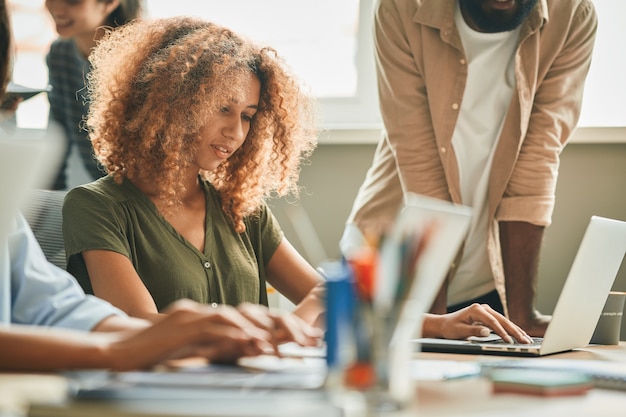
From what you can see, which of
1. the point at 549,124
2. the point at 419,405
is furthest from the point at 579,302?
the point at 549,124

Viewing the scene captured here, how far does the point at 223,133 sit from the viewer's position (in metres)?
1.81

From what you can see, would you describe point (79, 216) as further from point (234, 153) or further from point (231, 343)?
point (231, 343)

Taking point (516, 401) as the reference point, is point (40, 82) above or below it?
below

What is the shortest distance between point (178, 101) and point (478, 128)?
31.7 inches

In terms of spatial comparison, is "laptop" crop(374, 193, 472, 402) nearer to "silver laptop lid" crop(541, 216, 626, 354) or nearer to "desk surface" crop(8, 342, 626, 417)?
"desk surface" crop(8, 342, 626, 417)

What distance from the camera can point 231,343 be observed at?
94 cm

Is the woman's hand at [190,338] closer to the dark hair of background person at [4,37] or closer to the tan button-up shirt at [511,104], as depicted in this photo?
the dark hair of background person at [4,37]

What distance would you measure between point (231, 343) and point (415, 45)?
4.65ft

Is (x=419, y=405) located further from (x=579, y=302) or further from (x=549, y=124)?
(x=549, y=124)

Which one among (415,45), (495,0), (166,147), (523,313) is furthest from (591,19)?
(166,147)

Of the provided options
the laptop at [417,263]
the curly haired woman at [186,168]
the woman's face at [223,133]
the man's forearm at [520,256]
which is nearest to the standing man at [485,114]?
the man's forearm at [520,256]

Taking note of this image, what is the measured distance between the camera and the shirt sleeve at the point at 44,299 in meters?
1.10

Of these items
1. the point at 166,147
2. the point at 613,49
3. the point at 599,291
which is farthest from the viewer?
the point at 613,49

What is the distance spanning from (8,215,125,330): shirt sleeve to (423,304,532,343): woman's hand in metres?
0.59
